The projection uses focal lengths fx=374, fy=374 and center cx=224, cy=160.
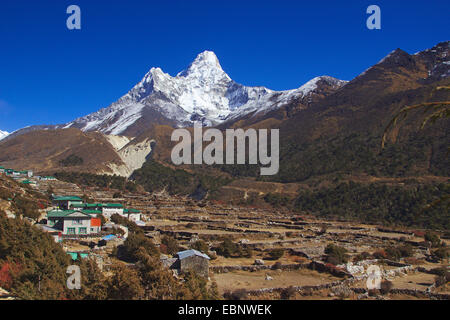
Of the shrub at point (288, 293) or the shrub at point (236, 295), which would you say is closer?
the shrub at point (236, 295)

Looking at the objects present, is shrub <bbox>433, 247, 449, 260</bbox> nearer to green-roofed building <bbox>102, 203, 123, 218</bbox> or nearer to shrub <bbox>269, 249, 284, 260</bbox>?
shrub <bbox>269, 249, 284, 260</bbox>

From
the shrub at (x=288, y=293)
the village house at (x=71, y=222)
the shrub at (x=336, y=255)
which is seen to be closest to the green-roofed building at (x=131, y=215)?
the village house at (x=71, y=222)

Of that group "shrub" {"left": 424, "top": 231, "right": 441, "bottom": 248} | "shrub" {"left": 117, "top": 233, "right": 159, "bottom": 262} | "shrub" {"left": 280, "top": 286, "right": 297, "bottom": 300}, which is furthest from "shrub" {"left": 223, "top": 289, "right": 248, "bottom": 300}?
"shrub" {"left": 424, "top": 231, "right": 441, "bottom": 248}

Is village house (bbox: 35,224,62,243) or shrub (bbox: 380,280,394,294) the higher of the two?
village house (bbox: 35,224,62,243)

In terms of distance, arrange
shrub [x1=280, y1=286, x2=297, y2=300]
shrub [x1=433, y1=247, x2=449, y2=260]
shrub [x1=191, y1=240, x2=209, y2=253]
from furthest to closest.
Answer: shrub [x1=433, y1=247, x2=449, y2=260], shrub [x1=191, y1=240, x2=209, y2=253], shrub [x1=280, y1=286, x2=297, y2=300]

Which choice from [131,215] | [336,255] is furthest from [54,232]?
[336,255]

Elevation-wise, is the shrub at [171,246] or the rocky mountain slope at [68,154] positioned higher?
the rocky mountain slope at [68,154]

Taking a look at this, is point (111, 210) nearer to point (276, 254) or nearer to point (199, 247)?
point (199, 247)

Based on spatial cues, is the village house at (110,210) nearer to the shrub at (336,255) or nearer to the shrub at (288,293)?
the shrub at (336,255)

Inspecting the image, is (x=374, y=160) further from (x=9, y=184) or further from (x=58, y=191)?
(x=9, y=184)
